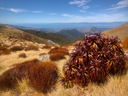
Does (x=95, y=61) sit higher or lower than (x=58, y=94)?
higher

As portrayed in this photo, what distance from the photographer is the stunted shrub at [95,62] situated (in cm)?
246

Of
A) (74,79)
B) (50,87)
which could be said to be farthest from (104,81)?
(50,87)

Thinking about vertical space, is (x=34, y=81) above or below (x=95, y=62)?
below

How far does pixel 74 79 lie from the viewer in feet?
8.97

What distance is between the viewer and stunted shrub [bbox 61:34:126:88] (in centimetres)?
246

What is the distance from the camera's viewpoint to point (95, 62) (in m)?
2.45

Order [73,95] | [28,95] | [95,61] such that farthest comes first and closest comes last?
[28,95] < [95,61] < [73,95]

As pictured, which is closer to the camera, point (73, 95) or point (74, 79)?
point (73, 95)

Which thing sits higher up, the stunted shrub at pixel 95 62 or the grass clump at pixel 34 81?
the stunted shrub at pixel 95 62

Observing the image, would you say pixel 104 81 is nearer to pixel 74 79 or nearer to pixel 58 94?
pixel 74 79

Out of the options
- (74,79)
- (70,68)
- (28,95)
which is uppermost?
(70,68)

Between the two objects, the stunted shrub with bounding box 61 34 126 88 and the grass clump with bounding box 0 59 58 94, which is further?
the grass clump with bounding box 0 59 58 94

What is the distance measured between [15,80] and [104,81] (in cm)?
381

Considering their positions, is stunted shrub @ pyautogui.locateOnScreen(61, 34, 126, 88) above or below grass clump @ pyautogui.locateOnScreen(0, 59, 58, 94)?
above
